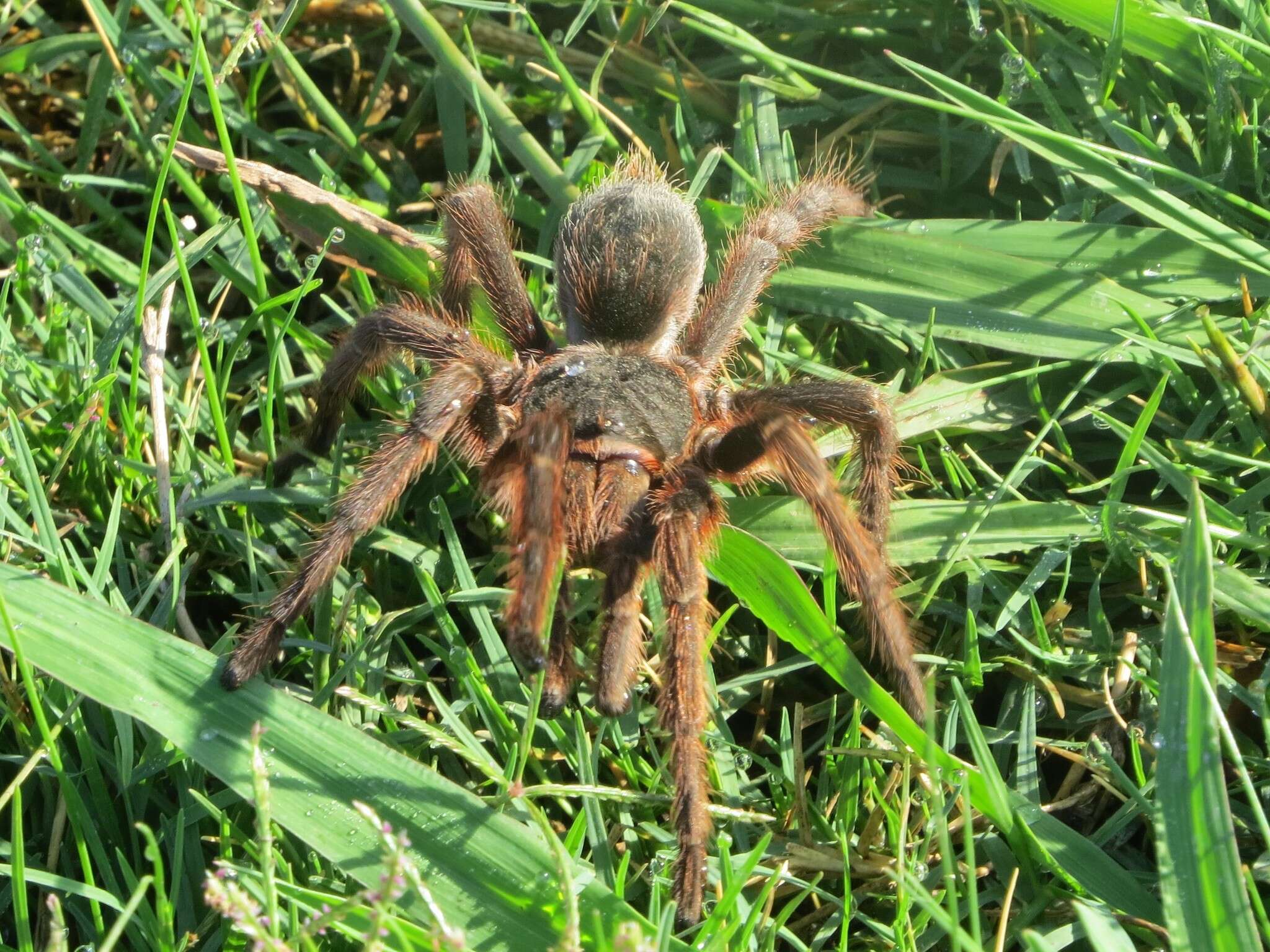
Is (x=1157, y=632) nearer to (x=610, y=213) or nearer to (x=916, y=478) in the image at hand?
(x=916, y=478)

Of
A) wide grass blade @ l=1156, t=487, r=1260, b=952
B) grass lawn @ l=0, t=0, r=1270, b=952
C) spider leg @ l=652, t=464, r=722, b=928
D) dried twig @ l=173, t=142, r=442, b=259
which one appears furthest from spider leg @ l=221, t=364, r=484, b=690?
wide grass blade @ l=1156, t=487, r=1260, b=952

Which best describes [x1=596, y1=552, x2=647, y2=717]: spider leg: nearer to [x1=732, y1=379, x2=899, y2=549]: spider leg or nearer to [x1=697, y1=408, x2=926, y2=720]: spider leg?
[x1=697, y1=408, x2=926, y2=720]: spider leg

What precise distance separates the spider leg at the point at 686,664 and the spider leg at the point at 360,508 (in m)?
0.64

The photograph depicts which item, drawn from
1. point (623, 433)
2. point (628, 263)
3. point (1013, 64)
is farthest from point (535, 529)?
point (1013, 64)

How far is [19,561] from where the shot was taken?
3.19m

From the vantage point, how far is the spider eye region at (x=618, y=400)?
3.27 meters

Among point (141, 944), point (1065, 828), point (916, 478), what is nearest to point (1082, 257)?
point (916, 478)

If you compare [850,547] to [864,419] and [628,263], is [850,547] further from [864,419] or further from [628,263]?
[628,263]

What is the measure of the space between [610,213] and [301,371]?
1.26m

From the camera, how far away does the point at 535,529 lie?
104 inches

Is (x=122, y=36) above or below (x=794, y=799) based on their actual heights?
above

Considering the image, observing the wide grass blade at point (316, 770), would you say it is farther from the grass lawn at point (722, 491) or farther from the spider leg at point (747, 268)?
the spider leg at point (747, 268)

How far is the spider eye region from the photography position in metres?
3.27

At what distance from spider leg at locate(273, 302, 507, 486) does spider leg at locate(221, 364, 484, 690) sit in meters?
0.27
